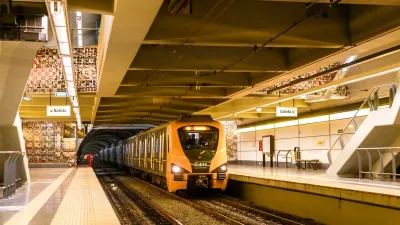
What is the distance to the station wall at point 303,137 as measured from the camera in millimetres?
21616

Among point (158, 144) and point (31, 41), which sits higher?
point (31, 41)

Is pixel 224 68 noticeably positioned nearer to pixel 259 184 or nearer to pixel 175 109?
pixel 259 184

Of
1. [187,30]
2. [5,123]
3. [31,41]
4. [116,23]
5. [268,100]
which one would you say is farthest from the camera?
[268,100]

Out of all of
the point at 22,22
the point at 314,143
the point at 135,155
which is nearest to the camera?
the point at 22,22

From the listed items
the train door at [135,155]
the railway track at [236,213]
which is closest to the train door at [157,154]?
the railway track at [236,213]

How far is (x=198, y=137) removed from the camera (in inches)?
679

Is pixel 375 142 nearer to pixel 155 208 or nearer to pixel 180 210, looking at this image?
pixel 180 210

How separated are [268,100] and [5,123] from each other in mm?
9966

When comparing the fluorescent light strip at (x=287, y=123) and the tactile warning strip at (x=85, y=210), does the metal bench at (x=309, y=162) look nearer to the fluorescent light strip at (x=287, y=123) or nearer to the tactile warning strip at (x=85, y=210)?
the fluorescent light strip at (x=287, y=123)

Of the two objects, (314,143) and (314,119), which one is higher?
(314,119)

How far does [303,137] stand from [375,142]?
10006 millimetres

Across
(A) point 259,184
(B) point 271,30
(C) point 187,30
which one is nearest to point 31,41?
(C) point 187,30

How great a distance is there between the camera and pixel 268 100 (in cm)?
1988

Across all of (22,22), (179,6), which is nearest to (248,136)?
(22,22)
